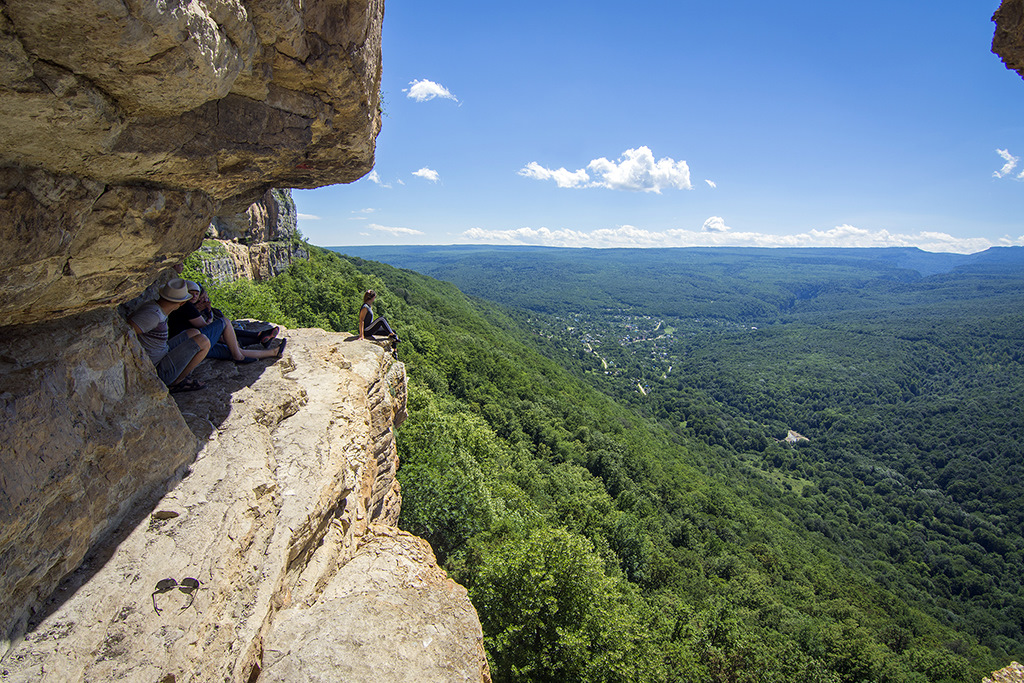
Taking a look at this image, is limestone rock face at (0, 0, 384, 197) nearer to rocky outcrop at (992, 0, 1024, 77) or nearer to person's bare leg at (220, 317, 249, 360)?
person's bare leg at (220, 317, 249, 360)

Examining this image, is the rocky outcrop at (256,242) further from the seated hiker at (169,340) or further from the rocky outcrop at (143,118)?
the rocky outcrop at (143,118)

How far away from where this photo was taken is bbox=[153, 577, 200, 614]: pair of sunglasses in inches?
184

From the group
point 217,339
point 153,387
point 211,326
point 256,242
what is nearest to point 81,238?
point 153,387

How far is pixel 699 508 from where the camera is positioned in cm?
4741

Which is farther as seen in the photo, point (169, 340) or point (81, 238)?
point (169, 340)

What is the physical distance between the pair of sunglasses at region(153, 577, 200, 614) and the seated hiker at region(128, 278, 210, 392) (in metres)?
3.77

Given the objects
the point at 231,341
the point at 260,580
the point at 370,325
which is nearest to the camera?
the point at 260,580

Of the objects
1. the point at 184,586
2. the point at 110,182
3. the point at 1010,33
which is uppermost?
the point at 1010,33

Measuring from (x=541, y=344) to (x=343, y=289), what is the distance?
289 feet

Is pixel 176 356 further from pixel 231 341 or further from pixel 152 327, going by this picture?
pixel 231 341

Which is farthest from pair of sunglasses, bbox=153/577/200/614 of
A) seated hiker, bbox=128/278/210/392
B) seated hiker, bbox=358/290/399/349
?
seated hiker, bbox=358/290/399/349

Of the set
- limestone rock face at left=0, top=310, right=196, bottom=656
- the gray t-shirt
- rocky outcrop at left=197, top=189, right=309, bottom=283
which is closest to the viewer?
limestone rock face at left=0, top=310, right=196, bottom=656

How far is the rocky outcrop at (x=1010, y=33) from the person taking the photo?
582cm

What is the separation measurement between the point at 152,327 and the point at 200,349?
41.3 inches
